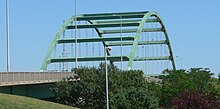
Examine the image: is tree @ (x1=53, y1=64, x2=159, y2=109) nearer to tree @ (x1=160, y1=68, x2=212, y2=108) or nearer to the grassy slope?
tree @ (x1=160, y1=68, x2=212, y2=108)

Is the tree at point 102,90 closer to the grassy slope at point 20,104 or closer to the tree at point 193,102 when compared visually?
the tree at point 193,102

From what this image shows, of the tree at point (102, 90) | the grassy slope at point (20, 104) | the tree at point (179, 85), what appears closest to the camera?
the grassy slope at point (20, 104)

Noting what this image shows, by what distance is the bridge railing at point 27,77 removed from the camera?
4838cm

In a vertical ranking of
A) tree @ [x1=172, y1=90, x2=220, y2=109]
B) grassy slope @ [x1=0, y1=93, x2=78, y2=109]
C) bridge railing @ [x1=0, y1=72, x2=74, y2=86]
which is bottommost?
tree @ [x1=172, y1=90, x2=220, y2=109]

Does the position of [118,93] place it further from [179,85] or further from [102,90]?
[179,85]

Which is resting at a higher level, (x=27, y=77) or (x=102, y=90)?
(x=27, y=77)

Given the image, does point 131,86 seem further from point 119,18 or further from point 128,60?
point 119,18

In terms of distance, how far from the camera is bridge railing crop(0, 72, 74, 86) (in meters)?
48.4

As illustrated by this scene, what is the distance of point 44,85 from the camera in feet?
209

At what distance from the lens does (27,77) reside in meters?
54.1

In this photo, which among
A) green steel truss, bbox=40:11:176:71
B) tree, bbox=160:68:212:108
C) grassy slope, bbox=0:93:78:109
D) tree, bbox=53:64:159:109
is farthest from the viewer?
green steel truss, bbox=40:11:176:71

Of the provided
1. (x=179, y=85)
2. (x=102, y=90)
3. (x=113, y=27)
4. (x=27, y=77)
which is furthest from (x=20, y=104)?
(x=113, y=27)

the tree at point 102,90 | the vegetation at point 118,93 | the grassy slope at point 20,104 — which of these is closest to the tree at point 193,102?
the vegetation at point 118,93

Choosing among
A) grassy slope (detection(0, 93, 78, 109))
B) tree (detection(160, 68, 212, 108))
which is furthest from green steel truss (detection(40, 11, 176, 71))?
grassy slope (detection(0, 93, 78, 109))
